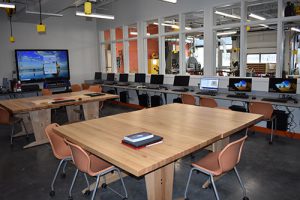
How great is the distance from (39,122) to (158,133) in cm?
327

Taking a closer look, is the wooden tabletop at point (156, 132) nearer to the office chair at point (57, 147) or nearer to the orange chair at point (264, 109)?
the office chair at point (57, 147)

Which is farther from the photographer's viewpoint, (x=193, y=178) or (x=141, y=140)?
(x=193, y=178)

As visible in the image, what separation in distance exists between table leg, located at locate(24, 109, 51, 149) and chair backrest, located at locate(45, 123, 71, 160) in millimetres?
2125

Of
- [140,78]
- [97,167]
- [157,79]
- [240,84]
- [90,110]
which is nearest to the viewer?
[97,167]

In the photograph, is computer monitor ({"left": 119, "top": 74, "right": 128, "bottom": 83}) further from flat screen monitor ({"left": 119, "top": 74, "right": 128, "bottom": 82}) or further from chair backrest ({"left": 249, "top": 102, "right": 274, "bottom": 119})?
chair backrest ({"left": 249, "top": 102, "right": 274, "bottom": 119})

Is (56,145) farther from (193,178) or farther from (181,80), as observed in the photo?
(181,80)

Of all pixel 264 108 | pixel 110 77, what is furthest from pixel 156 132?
pixel 110 77

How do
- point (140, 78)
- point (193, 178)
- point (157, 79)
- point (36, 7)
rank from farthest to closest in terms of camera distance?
1. point (140, 78)
2. point (157, 79)
3. point (36, 7)
4. point (193, 178)

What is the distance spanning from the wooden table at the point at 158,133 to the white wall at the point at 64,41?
649 centimetres

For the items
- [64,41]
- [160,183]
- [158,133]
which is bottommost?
[160,183]

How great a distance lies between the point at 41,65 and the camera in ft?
28.0

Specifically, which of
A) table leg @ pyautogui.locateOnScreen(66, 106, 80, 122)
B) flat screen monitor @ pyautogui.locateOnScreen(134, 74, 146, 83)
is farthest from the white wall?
table leg @ pyautogui.locateOnScreen(66, 106, 80, 122)

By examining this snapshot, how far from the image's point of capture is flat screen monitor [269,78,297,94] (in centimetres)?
477

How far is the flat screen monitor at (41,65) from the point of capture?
814 cm
